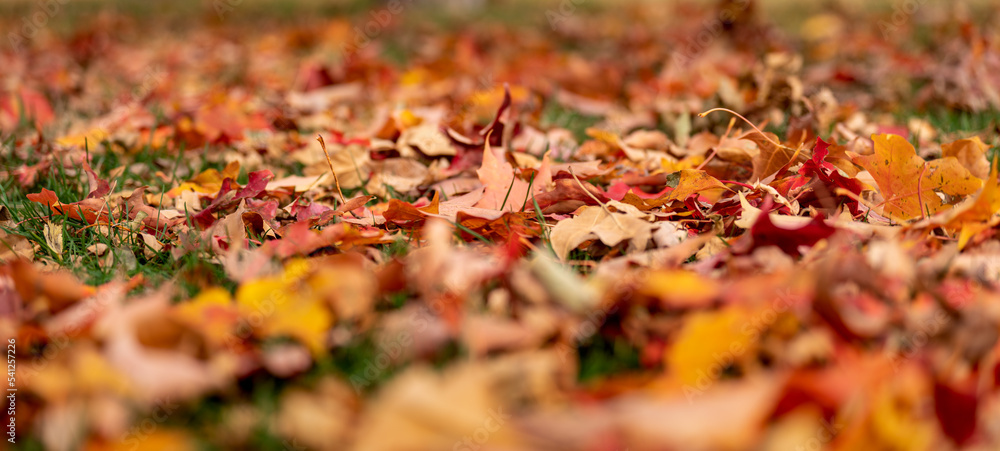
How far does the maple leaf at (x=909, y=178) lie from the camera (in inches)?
60.3

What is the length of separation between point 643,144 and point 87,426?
1.87m

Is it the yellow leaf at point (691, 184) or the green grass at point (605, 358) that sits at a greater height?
the green grass at point (605, 358)

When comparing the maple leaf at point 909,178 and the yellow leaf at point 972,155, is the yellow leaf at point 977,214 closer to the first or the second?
the maple leaf at point 909,178

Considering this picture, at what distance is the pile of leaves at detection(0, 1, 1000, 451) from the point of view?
895 millimetres

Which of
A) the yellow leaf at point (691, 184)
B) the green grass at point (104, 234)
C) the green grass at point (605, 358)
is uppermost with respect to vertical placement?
the green grass at point (605, 358)

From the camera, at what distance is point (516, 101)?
317 cm

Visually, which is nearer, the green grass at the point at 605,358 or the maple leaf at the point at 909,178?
the green grass at the point at 605,358

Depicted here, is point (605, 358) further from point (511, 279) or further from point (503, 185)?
point (503, 185)

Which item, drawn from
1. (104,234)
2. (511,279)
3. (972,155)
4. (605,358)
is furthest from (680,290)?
(104,234)

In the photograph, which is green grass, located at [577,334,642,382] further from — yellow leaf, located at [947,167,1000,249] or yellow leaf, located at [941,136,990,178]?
yellow leaf, located at [941,136,990,178]

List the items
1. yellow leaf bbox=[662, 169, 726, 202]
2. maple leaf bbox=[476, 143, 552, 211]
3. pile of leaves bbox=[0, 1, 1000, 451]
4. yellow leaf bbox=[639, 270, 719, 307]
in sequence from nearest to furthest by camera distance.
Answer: pile of leaves bbox=[0, 1, 1000, 451] < yellow leaf bbox=[639, 270, 719, 307] < yellow leaf bbox=[662, 169, 726, 202] < maple leaf bbox=[476, 143, 552, 211]

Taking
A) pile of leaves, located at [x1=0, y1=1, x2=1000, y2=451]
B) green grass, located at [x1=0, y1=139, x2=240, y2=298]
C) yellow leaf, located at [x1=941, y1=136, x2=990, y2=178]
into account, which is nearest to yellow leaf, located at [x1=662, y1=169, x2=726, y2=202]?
pile of leaves, located at [x1=0, y1=1, x2=1000, y2=451]

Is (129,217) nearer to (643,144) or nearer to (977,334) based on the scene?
(643,144)

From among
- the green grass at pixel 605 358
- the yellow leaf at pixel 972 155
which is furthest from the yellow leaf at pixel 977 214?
the green grass at pixel 605 358
